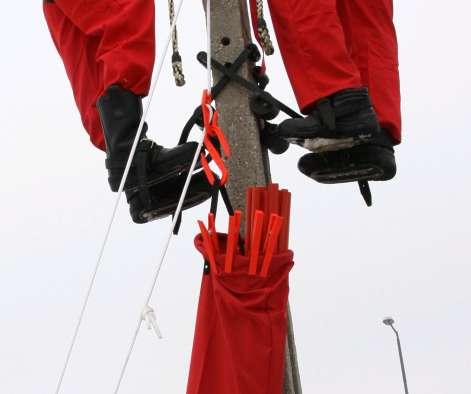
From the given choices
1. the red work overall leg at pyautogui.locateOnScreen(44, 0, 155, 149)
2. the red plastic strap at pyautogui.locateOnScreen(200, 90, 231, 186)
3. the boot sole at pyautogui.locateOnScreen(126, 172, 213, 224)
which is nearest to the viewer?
the red plastic strap at pyautogui.locateOnScreen(200, 90, 231, 186)

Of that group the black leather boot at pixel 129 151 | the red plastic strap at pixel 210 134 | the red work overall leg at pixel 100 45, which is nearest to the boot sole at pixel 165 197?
the black leather boot at pixel 129 151

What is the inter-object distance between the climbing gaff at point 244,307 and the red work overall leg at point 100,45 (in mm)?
539

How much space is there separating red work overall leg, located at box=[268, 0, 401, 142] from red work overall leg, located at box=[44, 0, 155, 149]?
446 millimetres

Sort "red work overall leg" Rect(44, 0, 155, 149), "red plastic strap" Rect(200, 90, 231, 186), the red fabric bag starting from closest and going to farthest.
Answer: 1. the red fabric bag
2. "red plastic strap" Rect(200, 90, 231, 186)
3. "red work overall leg" Rect(44, 0, 155, 149)

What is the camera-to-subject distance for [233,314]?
2803mm

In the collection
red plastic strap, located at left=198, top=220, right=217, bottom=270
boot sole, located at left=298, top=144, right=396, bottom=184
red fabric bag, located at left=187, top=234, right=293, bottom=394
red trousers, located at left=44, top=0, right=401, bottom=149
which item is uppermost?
red trousers, located at left=44, top=0, right=401, bottom=149

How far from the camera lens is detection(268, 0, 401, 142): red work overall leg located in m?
3.13

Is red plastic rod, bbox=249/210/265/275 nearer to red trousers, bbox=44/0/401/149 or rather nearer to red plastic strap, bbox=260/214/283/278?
red plastic strap, bbox=260/214/283/278

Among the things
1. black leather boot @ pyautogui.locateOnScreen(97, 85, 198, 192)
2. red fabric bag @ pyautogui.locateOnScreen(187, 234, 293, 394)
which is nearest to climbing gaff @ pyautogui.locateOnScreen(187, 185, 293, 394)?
red fabric bag @ pyautogui.locateOnScreen(187, 234, 293, 394)

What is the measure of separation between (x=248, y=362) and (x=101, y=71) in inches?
42.0

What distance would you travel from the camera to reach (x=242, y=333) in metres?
2.80

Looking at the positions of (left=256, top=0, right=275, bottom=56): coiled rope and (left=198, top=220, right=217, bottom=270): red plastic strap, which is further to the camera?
(left=256, top=0, right=275, bottom=56): coiled rope

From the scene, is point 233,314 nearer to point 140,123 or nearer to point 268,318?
point 268,318

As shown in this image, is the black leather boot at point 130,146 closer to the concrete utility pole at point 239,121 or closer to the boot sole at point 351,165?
the concrete utility pole at point 239,121
